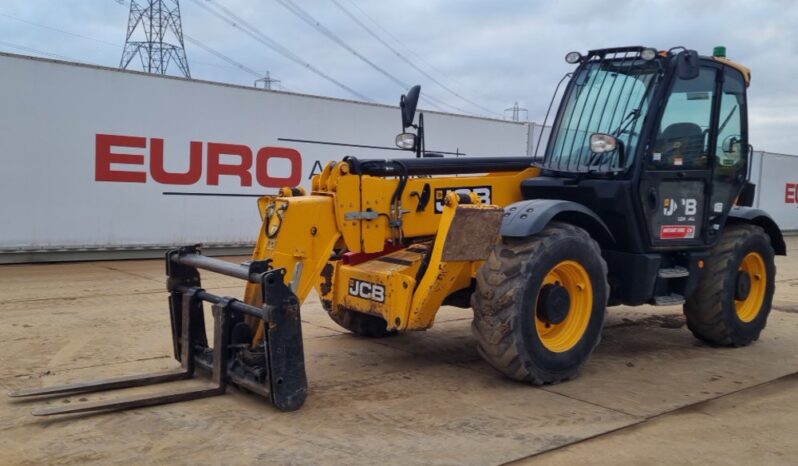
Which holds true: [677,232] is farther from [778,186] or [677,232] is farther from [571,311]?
[778,186]

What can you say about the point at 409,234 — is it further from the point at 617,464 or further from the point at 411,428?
the point at 617,464

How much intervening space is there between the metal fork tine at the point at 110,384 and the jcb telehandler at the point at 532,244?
0.02 m

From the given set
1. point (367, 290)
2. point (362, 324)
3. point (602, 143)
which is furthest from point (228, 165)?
point (602, 143)

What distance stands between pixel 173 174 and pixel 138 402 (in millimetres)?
8688

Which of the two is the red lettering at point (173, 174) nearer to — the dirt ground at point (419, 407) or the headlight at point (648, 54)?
the dirt ground at point (419, 407)

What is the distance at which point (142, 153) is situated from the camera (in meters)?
12.2

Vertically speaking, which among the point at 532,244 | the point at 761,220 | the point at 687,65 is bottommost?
the point at 532,244

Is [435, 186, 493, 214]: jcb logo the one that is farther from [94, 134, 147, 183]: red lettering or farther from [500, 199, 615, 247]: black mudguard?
[94, 134, 147, 183]: red lettering

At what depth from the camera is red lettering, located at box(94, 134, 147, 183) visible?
11750 mm

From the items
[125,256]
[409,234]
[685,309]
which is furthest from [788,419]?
[125,256]

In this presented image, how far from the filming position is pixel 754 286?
7.12 m

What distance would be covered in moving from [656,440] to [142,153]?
10131mm

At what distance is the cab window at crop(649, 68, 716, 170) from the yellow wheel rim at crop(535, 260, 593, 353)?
4.12 feet

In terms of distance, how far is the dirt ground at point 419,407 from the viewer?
3.86 metres
